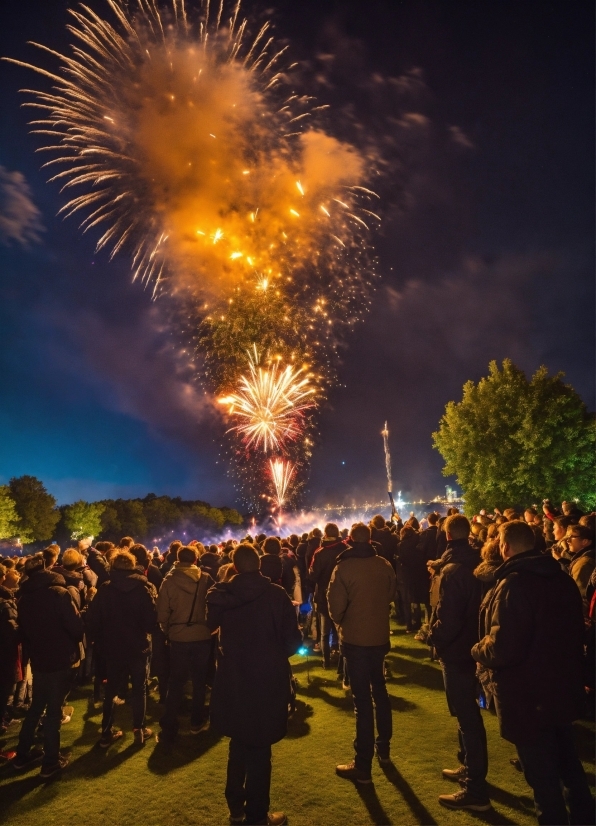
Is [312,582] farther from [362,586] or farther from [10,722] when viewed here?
[10,722]

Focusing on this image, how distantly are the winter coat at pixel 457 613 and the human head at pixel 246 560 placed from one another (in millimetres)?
2012

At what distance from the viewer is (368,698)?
17.6 ft

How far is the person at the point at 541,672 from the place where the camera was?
3.74 meters

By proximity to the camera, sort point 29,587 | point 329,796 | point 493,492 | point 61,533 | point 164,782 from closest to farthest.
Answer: point 329,796, point 164,782, point 29,587, point 493,492, point 61,533

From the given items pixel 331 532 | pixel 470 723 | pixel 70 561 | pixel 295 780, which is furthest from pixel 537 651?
pixel 70 561

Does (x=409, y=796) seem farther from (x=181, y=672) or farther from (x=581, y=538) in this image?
(x=581, y=538)

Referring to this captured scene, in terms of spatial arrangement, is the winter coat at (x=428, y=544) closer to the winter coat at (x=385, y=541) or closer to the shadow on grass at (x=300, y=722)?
the winter coat at (x=385, y=541)

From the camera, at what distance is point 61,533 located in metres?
89.7

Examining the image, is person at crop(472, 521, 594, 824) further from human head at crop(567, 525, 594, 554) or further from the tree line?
the tree line

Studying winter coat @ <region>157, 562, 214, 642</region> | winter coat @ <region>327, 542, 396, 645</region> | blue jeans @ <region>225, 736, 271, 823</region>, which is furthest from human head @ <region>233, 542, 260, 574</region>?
winter coat @ <region>157, 562, 214, 642</region>

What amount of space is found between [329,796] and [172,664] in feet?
8.39

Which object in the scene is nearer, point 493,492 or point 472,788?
point 472,788

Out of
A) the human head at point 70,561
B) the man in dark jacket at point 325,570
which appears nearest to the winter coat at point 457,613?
the man in dark jacket at point 325,570

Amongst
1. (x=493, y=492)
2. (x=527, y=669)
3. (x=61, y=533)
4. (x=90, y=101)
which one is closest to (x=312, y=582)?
(x=527, y=669)
